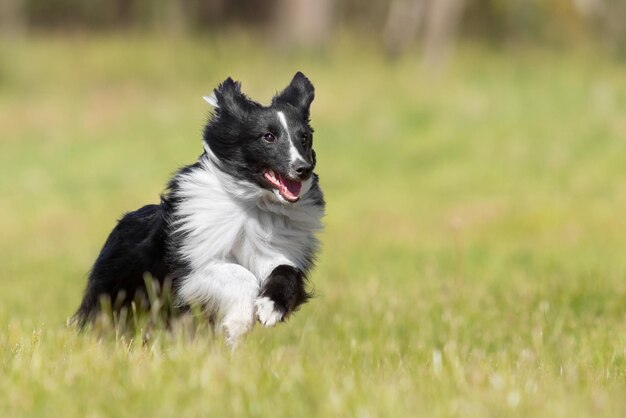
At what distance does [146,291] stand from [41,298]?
417 cm

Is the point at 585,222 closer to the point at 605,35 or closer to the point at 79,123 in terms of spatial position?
the point at 79,123

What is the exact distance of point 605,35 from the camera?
3522cm

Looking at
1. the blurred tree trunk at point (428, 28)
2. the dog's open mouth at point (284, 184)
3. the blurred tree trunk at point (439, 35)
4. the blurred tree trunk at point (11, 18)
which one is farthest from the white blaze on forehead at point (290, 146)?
the blurred tree trunk at point (11, 18)

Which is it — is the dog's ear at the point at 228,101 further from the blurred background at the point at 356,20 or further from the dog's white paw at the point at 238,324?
the blurred background at the point at 356,20

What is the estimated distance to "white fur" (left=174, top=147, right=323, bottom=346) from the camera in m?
6.35

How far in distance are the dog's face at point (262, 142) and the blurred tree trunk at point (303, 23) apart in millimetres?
23319

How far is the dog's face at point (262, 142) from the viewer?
21.5 ft

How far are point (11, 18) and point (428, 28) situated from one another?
50.5 feet

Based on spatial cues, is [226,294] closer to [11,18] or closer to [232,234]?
[232,234]

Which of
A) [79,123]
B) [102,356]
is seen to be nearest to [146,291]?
[102,356]

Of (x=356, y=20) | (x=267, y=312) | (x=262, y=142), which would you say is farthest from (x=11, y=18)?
(x=267, y=312)

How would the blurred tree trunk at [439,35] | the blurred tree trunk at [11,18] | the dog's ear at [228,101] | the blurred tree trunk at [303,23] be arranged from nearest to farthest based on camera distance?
the dog's ear at [228,101], the blurred tree trunk at [439,35], the blurred tree trunk at [303,23], the blurred tree trunk at [11,18]

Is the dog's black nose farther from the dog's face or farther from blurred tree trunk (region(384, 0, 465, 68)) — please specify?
blurred tree trunk (region(384, 0, 465, 68))

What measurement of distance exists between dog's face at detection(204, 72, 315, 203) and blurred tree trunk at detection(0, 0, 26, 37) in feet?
102
